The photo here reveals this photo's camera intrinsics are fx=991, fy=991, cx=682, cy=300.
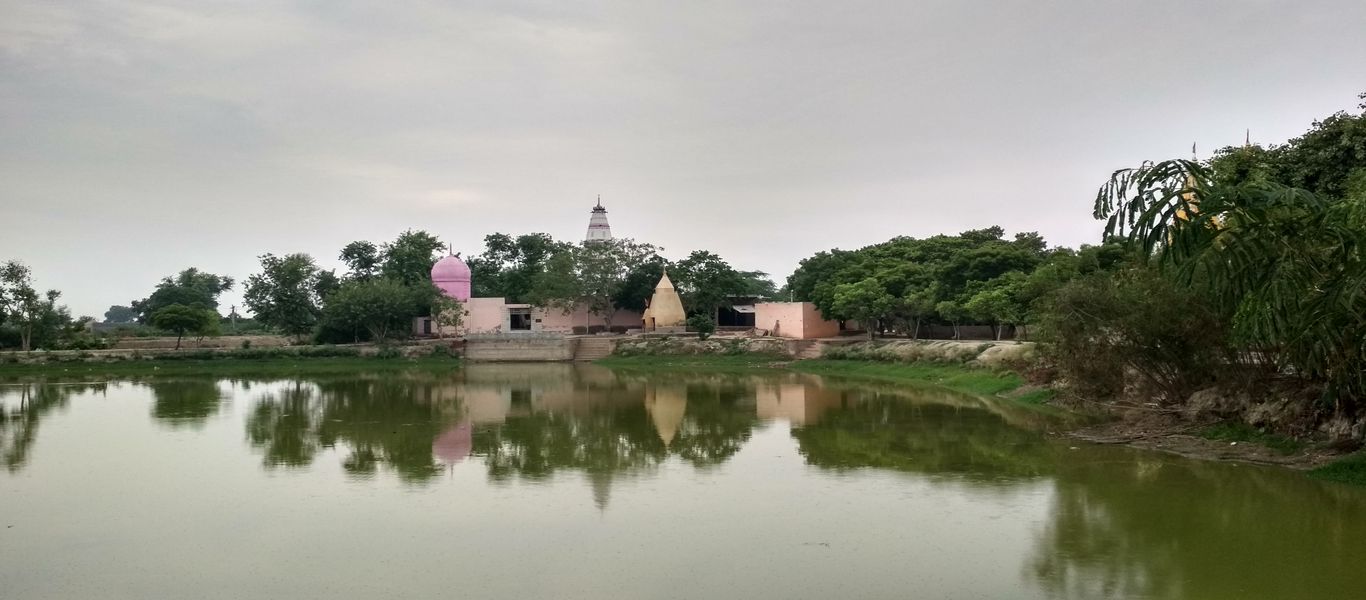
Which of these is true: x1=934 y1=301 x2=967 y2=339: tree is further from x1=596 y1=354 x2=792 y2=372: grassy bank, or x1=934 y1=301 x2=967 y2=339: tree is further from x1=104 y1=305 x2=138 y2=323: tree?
x1=104 y1=305 x2=138 y2=323: tree

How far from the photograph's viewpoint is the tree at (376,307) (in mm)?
41469

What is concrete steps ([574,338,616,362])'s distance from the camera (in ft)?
139

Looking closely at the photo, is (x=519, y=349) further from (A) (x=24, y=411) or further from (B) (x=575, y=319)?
(A) (x=24, y=411)

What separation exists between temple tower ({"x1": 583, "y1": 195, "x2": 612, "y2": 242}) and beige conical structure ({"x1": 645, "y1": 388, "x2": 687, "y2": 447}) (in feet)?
94.4

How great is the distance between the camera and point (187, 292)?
62.9 metres

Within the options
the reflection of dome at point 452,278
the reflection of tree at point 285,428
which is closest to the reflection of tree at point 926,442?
the reflection of tree at point 285,428

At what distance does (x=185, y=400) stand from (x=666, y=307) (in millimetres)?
22890

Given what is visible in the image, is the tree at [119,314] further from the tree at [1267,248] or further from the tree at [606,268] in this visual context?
the tree at [1267,248]

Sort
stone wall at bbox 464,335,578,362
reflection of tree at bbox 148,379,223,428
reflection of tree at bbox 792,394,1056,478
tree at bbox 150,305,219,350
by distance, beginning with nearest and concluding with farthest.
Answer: reflection of tree at bbox 792,394,1056,478
reflection of tree at bbox 148,379,223,428
tree at bbox 150,305,219,350
stone wall at bbox 464,335,578,362

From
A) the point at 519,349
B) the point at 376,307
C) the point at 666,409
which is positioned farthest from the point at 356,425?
the point at 376,307

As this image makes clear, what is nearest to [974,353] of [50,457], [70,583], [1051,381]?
→ [1051,381]

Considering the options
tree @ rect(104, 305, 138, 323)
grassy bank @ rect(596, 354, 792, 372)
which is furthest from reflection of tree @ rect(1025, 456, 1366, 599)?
tree @ rect(104, 305, 138, 323)

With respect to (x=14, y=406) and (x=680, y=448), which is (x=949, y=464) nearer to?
(x=680, y=448)

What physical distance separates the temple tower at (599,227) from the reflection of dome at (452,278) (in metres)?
10.2
